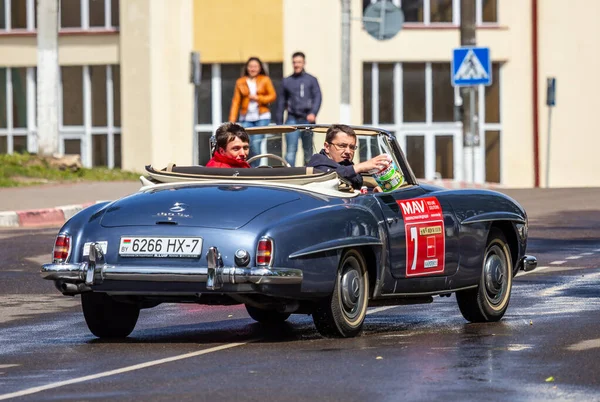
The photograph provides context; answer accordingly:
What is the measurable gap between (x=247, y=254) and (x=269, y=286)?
214 millimetres

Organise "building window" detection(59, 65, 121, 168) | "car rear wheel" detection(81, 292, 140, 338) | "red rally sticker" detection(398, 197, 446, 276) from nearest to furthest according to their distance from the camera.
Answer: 1. "car rear wheel" detection(81, 292, 140, 338)
2. "red rally sticker" detection(398, 197, 446, 276)
3. "building window" detection(59, 65, 121, 168)

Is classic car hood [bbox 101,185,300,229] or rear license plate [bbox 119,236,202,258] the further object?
classic car hood [bbox 101,185,300,229]

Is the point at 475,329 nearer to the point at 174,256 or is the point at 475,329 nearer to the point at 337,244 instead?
the point at 337,244

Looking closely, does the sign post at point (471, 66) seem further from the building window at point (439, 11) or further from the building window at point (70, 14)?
the building window at point (70, 14)

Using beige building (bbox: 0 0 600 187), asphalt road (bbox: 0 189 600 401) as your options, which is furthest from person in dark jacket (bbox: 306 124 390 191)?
beige building (bbox: 0 0 600 187)

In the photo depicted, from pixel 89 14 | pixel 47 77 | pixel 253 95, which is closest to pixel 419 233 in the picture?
pixel 253 95

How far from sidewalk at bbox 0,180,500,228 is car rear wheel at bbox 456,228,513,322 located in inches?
447

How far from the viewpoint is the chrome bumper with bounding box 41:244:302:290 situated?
891cm

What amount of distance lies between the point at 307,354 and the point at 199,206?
1.12 meters

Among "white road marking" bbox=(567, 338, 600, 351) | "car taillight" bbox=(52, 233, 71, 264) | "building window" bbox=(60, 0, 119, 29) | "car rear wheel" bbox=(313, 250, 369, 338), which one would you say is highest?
"building window" bbox=(60, 0, 119, 29)

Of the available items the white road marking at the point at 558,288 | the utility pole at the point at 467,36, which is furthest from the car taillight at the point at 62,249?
the utility pole at the point at 467,36

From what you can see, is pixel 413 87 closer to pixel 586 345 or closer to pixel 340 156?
pixel 340 156

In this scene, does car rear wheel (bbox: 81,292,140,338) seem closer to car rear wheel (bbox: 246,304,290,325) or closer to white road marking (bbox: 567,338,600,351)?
car rear wheel (bbox: 246,304,290,325)

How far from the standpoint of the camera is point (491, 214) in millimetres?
10805
